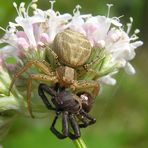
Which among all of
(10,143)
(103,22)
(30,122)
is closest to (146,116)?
(30,122)

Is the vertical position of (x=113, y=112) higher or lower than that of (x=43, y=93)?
lower

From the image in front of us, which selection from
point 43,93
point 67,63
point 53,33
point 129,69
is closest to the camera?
point 43,93

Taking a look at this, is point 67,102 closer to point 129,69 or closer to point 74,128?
point 74,128

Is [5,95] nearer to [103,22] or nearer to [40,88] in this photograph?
[40,88]

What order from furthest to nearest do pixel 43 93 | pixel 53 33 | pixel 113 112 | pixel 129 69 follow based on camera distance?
pixel 113 112 → pixel 129 69 → pixel 53 33 → pixel 43 93

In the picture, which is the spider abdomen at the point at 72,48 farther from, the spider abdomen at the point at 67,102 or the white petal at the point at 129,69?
the white petal at the point at 129,69

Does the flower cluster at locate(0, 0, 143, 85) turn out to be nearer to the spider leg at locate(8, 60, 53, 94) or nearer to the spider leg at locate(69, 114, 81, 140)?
the spider leg at locate(8, 60, 53, 94)

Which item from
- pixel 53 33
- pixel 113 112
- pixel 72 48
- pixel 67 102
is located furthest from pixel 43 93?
pixel 113 112
